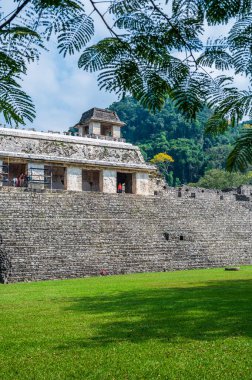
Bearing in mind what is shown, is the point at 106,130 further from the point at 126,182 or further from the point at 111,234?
the point at 111,234

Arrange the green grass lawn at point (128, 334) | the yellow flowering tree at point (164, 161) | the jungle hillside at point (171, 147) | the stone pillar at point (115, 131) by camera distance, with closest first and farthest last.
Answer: the green grass lawn at point (128, 334) < the stone pillar at point (115, 131) < the yellow flowering tree at point (164, 161) < the jungle hillside at point (171, 147)

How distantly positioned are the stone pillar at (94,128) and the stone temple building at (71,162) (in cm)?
163

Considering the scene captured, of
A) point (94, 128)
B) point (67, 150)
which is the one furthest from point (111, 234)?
point (94, 128)

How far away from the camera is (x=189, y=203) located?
747 inches

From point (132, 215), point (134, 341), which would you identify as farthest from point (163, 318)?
point (132, 215)

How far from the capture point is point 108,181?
20.4 m

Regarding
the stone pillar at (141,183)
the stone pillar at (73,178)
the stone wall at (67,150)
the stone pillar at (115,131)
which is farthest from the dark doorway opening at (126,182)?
the stone pillar at (115,131)

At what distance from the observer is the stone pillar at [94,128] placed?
25.2 m

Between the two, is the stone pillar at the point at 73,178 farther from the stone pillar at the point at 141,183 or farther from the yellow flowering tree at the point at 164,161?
the yellow flowering tree at the point at 164,161

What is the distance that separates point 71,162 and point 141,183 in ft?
→ 11.9

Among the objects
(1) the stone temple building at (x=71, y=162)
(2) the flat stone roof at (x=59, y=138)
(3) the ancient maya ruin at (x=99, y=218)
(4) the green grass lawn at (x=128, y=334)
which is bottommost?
(4) the green grass lawn at (x=128, y=334)

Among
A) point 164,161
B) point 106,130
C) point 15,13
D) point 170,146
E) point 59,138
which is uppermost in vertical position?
point 170,146

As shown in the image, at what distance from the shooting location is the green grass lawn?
3727 mm

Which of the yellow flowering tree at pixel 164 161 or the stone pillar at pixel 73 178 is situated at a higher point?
the yellow flowering tree at pixel 164 161
